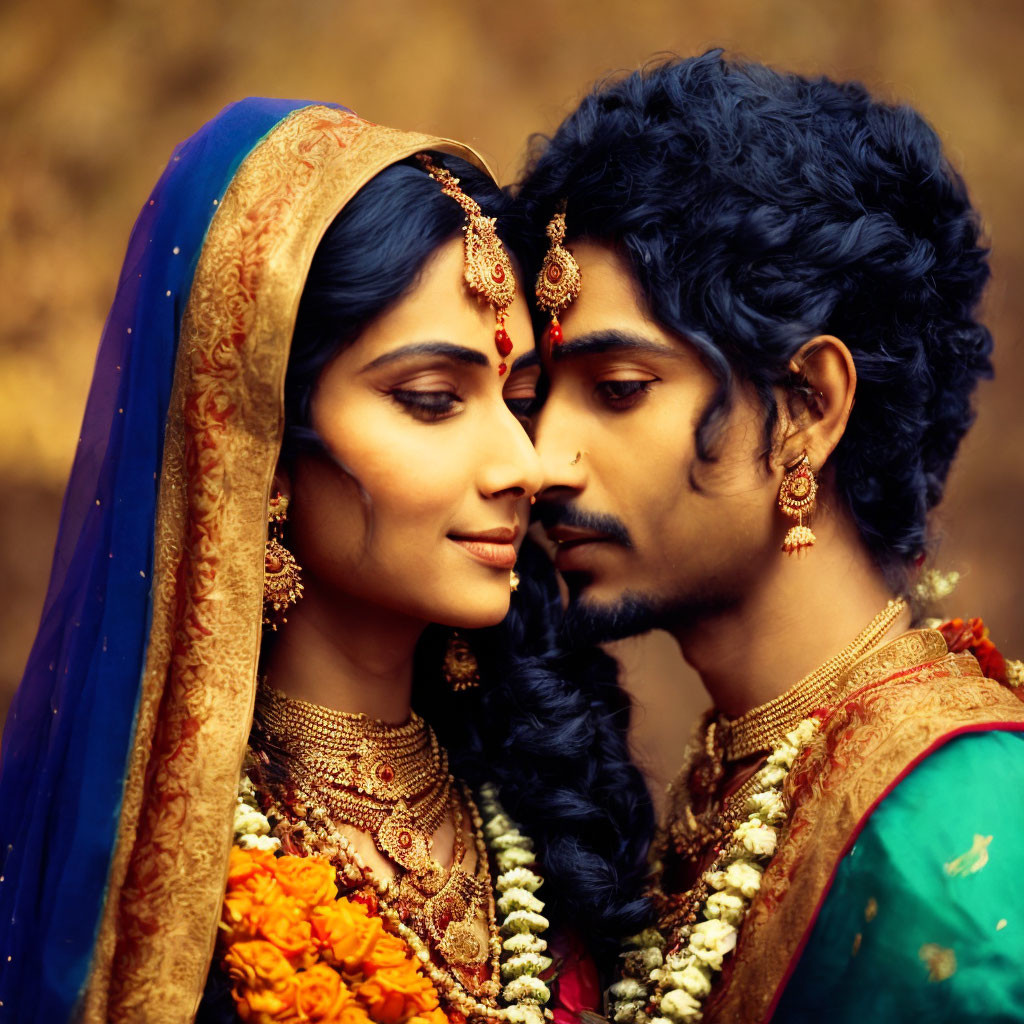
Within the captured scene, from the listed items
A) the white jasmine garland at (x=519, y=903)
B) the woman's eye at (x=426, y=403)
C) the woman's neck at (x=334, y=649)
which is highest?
the woman's eye at (x=426, y=403)

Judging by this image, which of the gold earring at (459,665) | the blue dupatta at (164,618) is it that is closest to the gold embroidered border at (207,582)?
the blue dupatta at (164,618)

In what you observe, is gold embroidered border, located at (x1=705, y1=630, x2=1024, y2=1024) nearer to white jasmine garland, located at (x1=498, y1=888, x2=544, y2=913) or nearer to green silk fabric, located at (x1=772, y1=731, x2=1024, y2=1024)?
green silk fabric, located at (x1=772, y1=731, x2=1024, y2=1024)

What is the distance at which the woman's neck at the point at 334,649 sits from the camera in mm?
2053

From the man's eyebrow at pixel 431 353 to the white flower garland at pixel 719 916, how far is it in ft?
2.68

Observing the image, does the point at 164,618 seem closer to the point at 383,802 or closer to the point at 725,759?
the point at 383,802

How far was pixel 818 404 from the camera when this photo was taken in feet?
7.20

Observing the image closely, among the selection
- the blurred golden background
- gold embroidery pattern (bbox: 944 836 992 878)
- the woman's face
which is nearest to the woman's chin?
the woman's face

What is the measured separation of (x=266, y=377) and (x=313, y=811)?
69 cm

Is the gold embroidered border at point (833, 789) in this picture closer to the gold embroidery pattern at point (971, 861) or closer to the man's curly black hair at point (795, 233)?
the gold embroidery pattern at point (971, 861)

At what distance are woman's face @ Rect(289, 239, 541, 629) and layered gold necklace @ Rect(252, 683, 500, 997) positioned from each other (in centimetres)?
23

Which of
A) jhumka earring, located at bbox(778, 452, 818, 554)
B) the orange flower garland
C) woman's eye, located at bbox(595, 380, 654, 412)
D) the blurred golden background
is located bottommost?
the orange flower garland

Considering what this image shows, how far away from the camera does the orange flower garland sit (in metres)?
1.72

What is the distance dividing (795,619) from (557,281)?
733 millimetres

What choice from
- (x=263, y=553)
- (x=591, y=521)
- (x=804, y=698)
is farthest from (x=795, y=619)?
(x=263, y=553)
